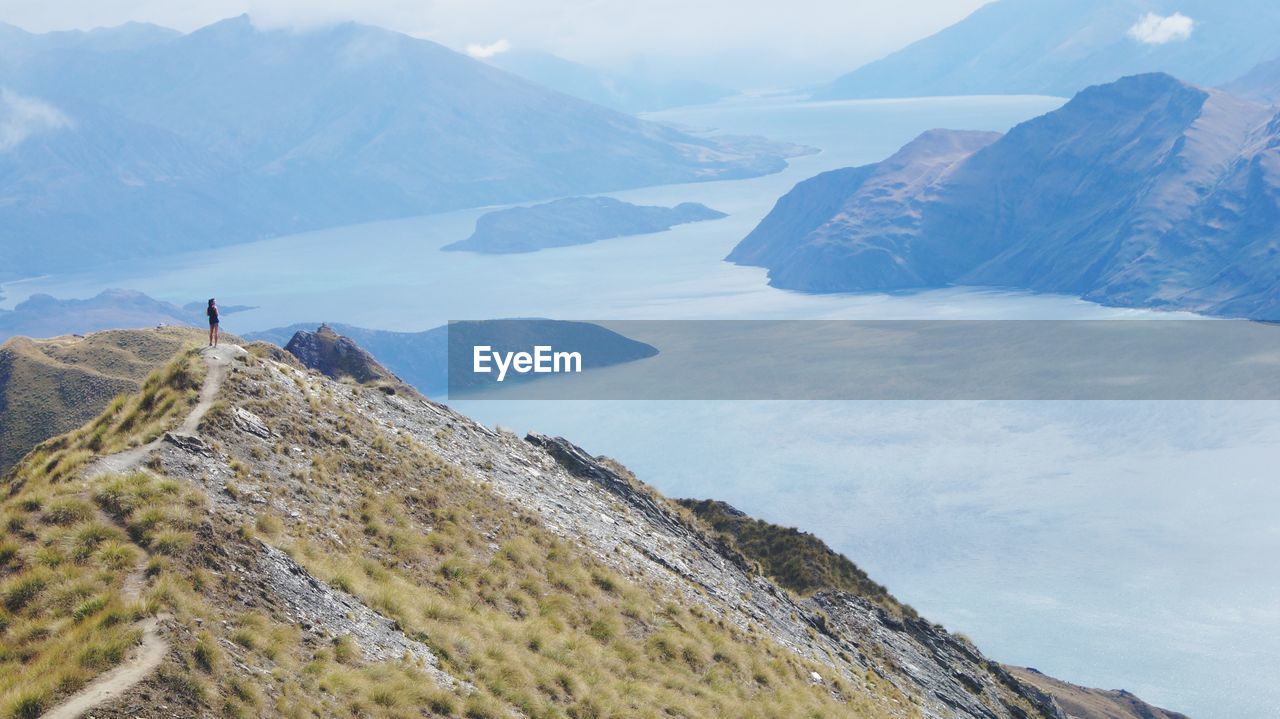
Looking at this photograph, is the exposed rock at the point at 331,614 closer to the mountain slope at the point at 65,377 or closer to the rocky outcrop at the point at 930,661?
the rocky outcrop at the point at 930,661

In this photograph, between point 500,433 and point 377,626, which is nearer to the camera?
point 377,626

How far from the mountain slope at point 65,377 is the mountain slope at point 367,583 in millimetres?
51596

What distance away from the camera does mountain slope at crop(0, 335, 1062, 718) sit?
1948 centimetres

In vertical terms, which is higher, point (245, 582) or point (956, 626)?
point (245, 582)

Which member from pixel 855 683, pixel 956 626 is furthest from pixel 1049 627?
pixel 855 683

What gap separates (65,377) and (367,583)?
241ft

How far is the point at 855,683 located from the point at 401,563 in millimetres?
16662

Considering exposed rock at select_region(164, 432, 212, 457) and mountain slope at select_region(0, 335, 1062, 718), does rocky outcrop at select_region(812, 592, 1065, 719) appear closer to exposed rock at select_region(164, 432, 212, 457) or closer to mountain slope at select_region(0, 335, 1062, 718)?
mountain slope at select_region(0, 335, 1062, 718)

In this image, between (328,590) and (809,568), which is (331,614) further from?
(809,568)

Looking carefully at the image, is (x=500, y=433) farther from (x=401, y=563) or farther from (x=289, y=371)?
(x=401, y=563)

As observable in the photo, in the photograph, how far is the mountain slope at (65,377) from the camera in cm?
8256

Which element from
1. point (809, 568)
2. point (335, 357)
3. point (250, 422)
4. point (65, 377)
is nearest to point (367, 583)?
point (250, 422)

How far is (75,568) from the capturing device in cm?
2059

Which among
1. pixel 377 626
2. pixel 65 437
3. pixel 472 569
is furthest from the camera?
pixel 65 437
